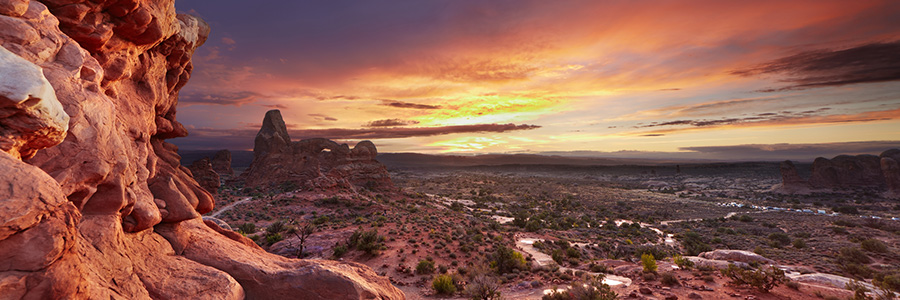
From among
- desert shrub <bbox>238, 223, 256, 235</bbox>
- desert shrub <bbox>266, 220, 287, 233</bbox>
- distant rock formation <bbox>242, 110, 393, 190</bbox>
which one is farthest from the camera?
distant rock formation <bbox>242, 110, 393, 190</bbox>

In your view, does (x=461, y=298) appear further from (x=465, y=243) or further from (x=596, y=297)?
(x=465, y=243)

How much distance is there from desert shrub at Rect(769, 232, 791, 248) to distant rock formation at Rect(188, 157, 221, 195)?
2389 inches

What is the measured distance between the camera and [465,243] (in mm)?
24812

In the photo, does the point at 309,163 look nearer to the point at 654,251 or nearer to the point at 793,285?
the point at 654,251

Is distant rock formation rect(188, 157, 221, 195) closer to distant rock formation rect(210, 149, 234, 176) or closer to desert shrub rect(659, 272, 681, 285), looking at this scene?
distant rock formation rect(210, 149, 234, 176)

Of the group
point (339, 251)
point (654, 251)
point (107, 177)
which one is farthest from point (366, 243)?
point (654, 251)

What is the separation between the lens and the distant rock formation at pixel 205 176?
139 ft

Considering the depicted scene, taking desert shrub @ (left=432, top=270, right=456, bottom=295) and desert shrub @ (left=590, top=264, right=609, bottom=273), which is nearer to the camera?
desert shrub @ (left=432, top=270, right=456, bottom=295)

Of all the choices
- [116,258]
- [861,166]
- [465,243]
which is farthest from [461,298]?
[861,166]

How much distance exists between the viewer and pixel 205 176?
141ft

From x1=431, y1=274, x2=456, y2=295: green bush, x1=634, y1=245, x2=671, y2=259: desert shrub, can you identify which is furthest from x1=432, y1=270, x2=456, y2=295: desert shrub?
x1=634, y1=245, x2=671, y2=259: desert shrub

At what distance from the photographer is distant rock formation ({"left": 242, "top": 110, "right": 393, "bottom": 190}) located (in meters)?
49.1

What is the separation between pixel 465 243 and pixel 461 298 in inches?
398

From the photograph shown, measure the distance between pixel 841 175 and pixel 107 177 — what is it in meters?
103
